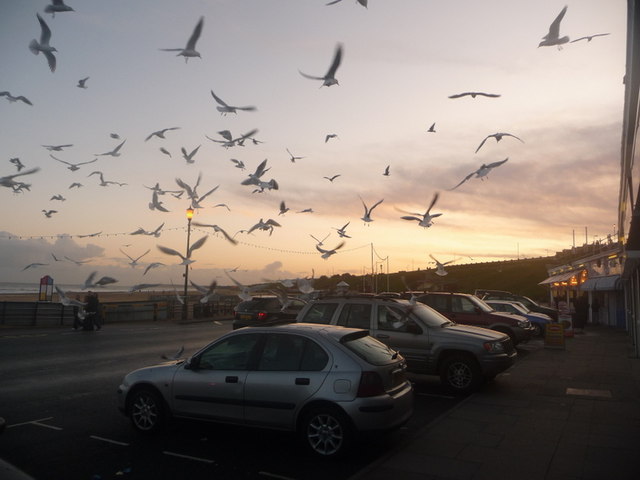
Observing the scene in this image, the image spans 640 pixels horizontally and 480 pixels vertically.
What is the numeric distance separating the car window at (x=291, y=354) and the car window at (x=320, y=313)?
363 centimetres

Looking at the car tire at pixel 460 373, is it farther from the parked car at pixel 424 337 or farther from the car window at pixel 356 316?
the car window at pixel 356 316

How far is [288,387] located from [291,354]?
427 mm

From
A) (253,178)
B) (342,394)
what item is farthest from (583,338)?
(342,394)

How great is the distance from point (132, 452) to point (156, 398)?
2.72 ft

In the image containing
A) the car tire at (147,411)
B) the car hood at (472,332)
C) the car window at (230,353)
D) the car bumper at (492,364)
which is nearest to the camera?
the car window at (230,353)

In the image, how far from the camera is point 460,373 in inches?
389

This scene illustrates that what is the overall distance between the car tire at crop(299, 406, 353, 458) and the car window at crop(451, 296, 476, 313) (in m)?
9.36

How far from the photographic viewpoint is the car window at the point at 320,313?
33.9 ft

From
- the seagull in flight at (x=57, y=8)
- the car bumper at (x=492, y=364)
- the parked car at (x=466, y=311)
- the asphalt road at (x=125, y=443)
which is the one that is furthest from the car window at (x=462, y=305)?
the seagull in flight at (x=57, y=8)

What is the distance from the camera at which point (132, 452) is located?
616 cm

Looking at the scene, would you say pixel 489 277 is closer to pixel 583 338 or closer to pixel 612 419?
pixel 583 338

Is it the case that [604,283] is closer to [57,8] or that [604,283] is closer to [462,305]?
[462,305]

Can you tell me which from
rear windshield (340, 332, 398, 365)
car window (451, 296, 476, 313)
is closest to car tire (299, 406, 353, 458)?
rear windshield (340, 332, 398, 365)

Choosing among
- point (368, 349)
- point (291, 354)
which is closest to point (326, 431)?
point (291, 354)
